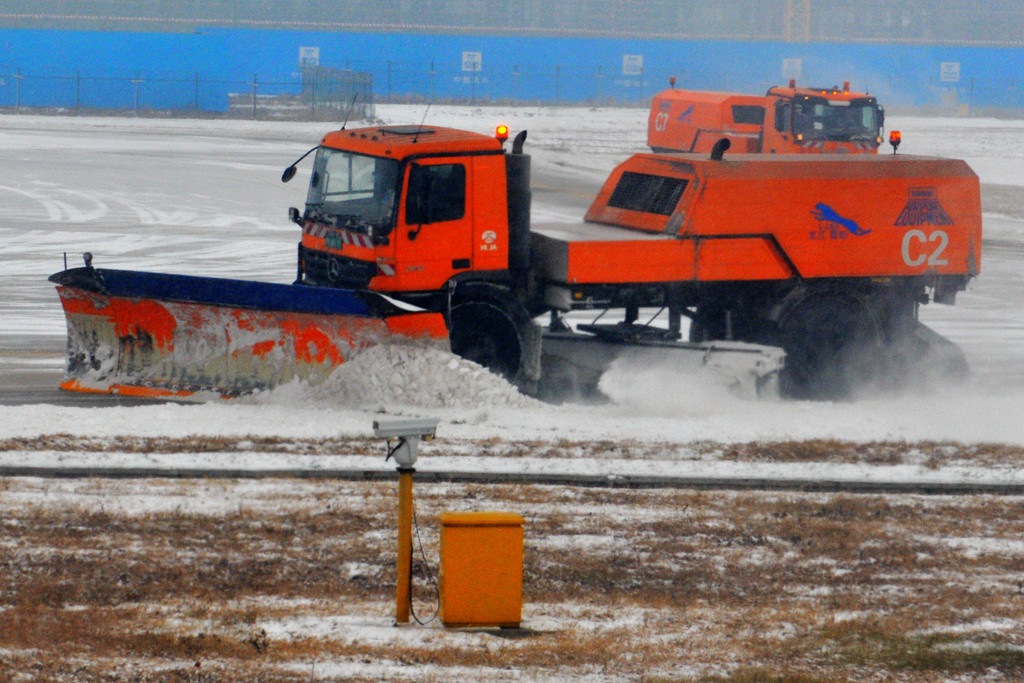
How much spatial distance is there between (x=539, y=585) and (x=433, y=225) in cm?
507

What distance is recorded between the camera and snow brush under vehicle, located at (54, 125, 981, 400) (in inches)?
482

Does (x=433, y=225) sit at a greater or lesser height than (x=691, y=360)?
greater

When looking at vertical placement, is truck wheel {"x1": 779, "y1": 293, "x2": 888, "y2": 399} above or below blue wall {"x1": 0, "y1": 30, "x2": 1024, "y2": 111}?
below

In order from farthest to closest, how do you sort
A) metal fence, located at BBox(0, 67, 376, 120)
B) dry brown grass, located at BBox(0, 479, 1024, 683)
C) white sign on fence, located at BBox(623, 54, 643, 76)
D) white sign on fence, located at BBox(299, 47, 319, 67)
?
white sign on fence, located at BBox(623, 54, 643, 76)
white sign on fence, located at BBox(299, 47, 319, 67)
metal fence, located at BBox(0, 67, 376, 120)
dry brown grass, located at BBox(0, 479, 1024, 683)

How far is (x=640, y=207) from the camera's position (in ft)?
44.2

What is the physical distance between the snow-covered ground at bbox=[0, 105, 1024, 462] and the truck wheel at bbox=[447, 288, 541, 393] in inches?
17.5

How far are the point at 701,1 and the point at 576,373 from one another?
67.5 meters

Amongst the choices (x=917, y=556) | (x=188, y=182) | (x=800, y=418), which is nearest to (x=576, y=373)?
(x=800, y=418)

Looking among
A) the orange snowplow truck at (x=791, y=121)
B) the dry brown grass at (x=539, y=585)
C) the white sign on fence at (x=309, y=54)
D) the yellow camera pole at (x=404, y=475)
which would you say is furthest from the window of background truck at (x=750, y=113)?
the white sign on fence at (x=309, y=54)

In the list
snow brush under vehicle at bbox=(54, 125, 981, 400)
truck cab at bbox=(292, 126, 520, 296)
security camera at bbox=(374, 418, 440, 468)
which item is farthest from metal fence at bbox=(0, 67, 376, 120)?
security camera at bbox=(374, 418, 440, 468)

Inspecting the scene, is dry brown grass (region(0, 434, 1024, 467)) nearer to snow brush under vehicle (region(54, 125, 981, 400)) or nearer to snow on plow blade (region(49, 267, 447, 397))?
snow on plow blade (region(49, 267, 447, 397))

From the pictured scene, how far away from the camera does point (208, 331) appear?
12.4m

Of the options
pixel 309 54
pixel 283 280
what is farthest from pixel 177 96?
pixel 283 280

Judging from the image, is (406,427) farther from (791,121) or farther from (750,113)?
(750,113)
